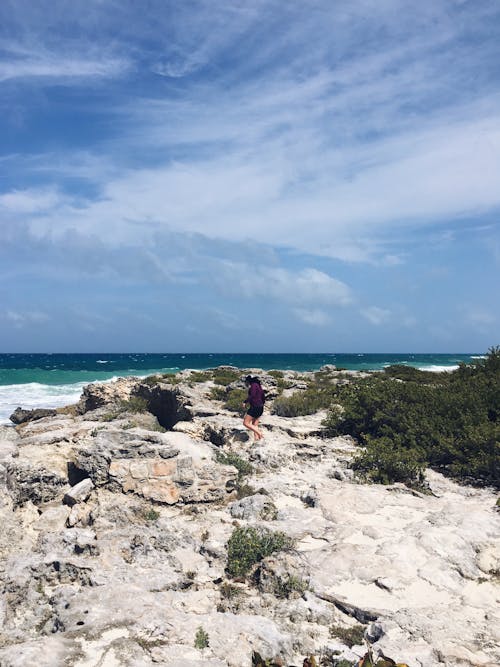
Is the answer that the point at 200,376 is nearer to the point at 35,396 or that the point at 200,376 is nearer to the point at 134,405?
the point at 134,405

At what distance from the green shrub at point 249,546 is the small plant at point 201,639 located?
1848 mm

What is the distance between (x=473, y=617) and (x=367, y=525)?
9.10ft

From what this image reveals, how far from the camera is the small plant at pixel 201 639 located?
5.40 meters

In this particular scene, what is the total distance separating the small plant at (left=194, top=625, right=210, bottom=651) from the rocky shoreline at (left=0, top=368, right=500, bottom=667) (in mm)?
12

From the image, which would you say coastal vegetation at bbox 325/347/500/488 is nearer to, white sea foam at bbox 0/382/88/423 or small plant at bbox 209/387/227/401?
small plant at bbox 209/387/227/401

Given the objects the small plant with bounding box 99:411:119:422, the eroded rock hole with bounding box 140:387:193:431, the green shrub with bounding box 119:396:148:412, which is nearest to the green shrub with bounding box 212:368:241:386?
the eroded rock hole with bounding box 140:387:193:431

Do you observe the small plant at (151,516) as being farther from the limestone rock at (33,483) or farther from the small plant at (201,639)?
the small plant at (201,639)

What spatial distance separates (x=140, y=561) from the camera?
7660 mm

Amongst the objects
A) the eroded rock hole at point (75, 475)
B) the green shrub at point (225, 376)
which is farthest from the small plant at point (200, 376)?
the eroded rock hole at point (75, 475)

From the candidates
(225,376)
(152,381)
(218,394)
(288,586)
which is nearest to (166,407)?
(218,394)

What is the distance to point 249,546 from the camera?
7754 millimetres

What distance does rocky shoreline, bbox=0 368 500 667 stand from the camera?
219 inches

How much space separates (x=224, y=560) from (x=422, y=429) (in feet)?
25.0

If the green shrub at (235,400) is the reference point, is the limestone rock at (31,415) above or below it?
below
